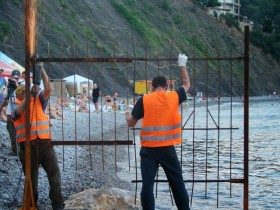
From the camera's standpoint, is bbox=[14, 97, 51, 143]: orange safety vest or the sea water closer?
bbox=[14, 97, 51, 143]: orange safety vest

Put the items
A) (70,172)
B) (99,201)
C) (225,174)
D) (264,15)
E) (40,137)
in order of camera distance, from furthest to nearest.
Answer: (264,15) → (225,174) → (70,172) → (99,201) → (40,137)

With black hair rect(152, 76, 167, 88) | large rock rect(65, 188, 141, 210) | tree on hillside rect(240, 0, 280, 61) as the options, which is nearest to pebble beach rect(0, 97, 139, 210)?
large rock rect(65, 188, 141, 210)

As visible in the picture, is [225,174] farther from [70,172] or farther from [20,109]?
[20,109]

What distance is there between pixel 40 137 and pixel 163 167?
1.66 meters

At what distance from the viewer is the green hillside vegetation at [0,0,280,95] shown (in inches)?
2073

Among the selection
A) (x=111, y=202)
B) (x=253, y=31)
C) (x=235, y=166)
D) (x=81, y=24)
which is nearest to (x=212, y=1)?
(x=253, y=31)

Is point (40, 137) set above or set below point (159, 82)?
below

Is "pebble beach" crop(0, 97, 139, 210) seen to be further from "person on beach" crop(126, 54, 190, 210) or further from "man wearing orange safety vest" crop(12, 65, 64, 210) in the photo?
"person on beach" crop(126, 54, 190, 210)

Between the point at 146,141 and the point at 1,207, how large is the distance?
2407 mm

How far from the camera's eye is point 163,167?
7688 millimetres

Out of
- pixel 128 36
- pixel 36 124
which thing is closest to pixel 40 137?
pixel 36 124

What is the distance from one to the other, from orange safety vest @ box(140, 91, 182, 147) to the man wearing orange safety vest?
132cm

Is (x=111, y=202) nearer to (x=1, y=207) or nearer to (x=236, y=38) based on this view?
(x=1, y=207)

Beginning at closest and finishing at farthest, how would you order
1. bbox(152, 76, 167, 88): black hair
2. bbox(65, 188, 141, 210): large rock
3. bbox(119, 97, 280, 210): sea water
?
bbox(152, 76, 167, 88): black hair
bbox(65, 188, 141, 210): large rock
bbox(119, 97, 280, 210): sea water
